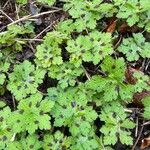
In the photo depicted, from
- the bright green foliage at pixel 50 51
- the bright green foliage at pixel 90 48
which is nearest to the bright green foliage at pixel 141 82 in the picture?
the bright green foliage at pixel 90 48

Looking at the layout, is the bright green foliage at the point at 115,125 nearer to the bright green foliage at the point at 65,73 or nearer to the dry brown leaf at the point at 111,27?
the bright green foliage at the point at 65,73

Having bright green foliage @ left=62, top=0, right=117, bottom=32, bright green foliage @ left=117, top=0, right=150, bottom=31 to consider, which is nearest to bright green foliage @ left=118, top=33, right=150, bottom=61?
bright green foliage @ left=117, top=0, right=150, bottom=31

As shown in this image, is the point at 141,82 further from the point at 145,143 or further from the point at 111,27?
the point at 111,27

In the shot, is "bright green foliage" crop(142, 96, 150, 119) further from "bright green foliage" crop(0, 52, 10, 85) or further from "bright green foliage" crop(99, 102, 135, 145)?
"bright green foliage" crop(0, 52, 10, 85)

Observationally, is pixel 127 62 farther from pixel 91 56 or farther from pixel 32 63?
pixel 32 63

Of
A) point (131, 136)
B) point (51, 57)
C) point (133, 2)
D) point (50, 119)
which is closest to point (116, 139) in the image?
point (131, 136)

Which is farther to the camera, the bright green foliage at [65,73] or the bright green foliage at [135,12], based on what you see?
the bright green foliage at [135,12]
